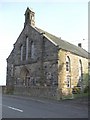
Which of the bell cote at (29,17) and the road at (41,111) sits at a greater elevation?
the bell cote at (29,17)

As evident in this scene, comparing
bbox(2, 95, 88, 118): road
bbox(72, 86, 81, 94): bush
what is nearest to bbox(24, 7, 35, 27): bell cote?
bbox(72, 86, 81, 94): bush

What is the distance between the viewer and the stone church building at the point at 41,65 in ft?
109

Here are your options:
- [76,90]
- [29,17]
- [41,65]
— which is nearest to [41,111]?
[41,65]

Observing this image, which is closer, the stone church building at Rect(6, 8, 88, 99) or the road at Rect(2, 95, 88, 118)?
the road at Rect(2, 95, 88, 118)

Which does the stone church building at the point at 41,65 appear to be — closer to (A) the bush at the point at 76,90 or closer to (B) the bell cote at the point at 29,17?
(B) the bell cote at the point at 29,17

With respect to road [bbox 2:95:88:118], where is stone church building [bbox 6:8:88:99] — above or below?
above

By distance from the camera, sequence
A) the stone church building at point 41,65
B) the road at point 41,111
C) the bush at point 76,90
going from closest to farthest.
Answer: the road at point 41,111
the stone church building at point 41,65
the bush at point 76,90

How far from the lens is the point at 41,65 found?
1404 inches

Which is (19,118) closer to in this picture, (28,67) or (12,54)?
(28,67)

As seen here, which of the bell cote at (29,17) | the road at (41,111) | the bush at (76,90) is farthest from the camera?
the bell cote at (29,17)

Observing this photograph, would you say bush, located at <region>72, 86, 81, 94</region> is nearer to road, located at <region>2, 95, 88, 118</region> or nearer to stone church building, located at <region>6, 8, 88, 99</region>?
stone church building, located at <region>6, 8, 88, 99</region>

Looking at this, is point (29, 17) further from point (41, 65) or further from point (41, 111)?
point (41, 111)

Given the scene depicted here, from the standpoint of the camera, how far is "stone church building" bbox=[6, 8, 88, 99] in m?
33.2

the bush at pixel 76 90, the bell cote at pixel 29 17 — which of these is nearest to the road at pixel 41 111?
the bush at pixel 76 90
